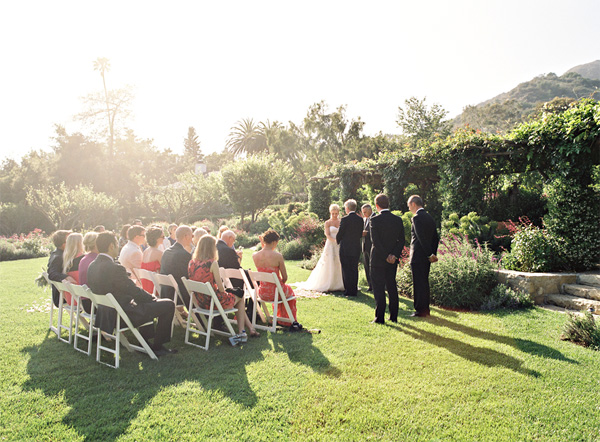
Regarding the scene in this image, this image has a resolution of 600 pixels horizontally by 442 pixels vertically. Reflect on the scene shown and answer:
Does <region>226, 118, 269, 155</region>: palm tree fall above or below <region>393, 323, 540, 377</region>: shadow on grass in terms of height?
above

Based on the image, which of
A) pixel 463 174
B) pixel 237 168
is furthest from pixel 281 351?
pixel 237 168

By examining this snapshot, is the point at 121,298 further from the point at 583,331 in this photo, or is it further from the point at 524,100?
the point at 524,100

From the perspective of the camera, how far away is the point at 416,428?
3.10 m

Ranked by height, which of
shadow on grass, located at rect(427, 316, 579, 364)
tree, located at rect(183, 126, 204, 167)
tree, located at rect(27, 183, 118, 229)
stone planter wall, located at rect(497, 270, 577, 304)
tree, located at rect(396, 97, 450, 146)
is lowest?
shadow on grass, located at rect(427, 316, 579, 364)

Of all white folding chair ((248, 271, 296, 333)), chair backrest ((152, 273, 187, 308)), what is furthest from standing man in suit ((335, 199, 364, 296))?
chair backrest ((152, 273, 187, 308))

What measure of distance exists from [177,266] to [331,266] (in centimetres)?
394

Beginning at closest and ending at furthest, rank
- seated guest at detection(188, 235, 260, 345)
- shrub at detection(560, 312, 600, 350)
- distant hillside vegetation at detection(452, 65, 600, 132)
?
1. shrub at detection(560, 312, 600, 350)
2. seated guest at detection(188, 235, 260, 345)
3. distant hillside vegetation at detection(452, 65, 600, 132)

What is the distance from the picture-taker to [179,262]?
5613mm

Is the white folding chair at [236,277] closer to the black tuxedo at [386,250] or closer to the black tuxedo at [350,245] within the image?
the black tuxedo at [386,250]

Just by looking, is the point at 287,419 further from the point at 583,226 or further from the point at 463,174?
the point at 463,174

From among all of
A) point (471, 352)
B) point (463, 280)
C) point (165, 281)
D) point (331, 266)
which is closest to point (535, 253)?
point (463, 280)

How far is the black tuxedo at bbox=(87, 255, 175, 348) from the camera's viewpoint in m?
4.50

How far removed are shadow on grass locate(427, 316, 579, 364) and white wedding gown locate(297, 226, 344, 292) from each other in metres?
2.83

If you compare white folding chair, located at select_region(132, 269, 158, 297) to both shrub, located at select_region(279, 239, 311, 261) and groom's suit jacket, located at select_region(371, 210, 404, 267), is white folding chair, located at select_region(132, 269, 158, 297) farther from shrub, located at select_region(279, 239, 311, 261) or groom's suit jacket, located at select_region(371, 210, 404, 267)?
shrub, located at select_region(279, 239, 311, 261)
